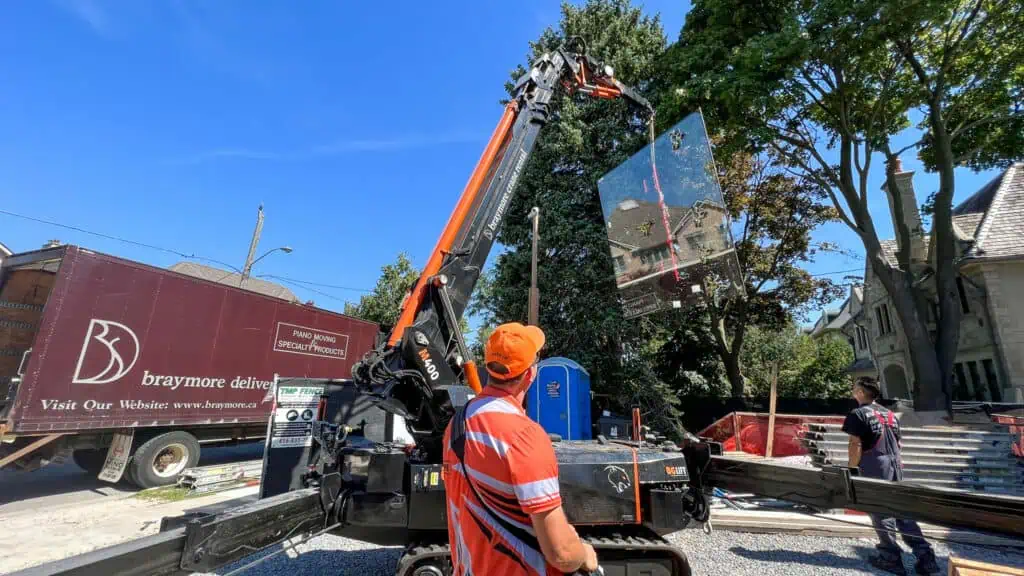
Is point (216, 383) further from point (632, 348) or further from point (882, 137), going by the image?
point (882, 137)

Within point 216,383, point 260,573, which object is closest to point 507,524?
point 260,573

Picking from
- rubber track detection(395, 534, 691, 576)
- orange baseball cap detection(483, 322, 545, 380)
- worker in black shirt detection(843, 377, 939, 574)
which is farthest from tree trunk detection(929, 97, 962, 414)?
orange baseball cap detection(483, 322, 545, 380)

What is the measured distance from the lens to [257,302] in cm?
941

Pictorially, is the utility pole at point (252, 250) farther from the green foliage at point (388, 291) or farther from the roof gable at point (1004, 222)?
the roof gable at point (1004, 222)

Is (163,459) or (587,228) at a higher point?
(587,228)

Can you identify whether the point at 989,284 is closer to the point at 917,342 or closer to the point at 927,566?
the point at 917,342

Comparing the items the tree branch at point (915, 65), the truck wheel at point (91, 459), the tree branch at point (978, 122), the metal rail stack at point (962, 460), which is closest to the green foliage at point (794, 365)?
the tree branch at point (978, 122)

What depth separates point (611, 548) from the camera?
11.2 ft

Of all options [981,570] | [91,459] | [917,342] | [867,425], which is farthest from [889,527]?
[91,459]

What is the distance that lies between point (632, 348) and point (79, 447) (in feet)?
41.8

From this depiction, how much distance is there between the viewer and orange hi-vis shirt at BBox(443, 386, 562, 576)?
4.55 feet

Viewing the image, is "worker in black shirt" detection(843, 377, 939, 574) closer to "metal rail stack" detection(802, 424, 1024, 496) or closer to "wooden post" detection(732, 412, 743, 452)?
"metal rail stack" detection(802, 424, 1024, 496)

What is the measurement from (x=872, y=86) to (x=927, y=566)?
1396cm

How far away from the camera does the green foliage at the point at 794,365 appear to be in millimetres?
27281
